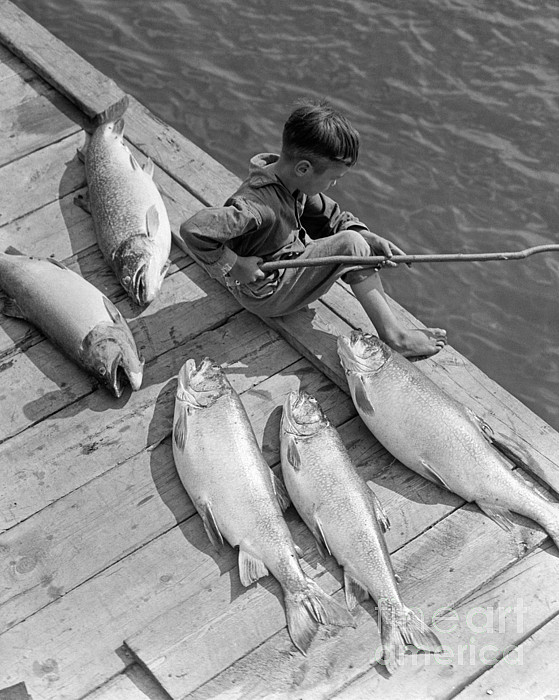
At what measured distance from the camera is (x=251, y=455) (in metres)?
4.29

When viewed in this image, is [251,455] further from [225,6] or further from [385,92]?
[225,6]

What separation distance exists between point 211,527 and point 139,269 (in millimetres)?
1689

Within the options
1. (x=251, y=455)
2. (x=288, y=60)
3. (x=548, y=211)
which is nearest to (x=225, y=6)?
(x=288, y=60)

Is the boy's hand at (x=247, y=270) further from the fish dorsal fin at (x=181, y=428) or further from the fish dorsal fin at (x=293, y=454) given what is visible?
the fish dorsal fin at (x=293, y=454)

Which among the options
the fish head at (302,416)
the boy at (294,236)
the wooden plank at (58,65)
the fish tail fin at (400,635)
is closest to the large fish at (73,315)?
the boy at (294,236)

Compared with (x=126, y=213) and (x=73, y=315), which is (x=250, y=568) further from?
(x=126, y=213)

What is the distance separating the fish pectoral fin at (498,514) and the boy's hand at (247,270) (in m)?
1.55

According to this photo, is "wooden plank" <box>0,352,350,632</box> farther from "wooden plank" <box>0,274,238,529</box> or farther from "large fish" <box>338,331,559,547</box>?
"large fish" <box>338,331,559,547</box>

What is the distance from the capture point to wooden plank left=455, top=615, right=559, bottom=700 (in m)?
3.80

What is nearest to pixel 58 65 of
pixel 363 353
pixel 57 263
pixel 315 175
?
pixel 57 263

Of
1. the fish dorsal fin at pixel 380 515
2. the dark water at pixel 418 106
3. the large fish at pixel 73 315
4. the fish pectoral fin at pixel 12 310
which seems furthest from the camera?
the dark water at pixel 418 106

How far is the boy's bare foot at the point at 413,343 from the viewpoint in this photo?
16.3 feet

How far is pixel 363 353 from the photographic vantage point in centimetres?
473

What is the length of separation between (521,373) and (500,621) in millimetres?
2745
